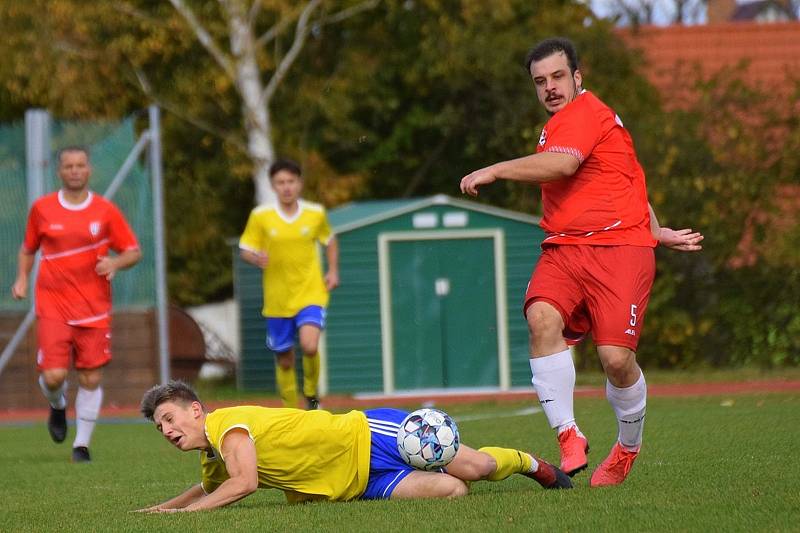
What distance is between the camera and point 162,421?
255 inches

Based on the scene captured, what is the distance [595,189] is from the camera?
279 inches

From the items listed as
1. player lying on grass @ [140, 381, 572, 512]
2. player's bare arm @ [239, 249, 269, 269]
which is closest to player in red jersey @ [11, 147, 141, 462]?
player's bare arm @ [239, 249, 269, 269]

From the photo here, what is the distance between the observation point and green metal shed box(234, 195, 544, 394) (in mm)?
20594

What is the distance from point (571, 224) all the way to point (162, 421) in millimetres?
2109

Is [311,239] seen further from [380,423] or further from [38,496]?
[380,423]

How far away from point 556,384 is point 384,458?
88 cm

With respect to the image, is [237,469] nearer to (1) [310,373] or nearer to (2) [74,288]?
(2) [74,288]

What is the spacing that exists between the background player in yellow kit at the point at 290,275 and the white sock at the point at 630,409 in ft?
19.0

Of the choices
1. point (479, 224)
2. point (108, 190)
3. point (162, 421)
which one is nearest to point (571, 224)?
point (162, 421)

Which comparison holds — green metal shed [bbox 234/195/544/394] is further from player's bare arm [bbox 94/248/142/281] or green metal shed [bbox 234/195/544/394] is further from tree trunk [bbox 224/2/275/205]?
player's bare arm [bbox 94/248/142/281]

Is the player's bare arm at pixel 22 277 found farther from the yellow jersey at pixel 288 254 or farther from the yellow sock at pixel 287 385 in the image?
the yellow sock at pixel 287 385

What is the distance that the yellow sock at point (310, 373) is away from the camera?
1279 centimetres

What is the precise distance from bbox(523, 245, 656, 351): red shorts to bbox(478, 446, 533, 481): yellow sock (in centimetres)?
64

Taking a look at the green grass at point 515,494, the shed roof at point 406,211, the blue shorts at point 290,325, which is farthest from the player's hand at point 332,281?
the shed roof at point 406,211
